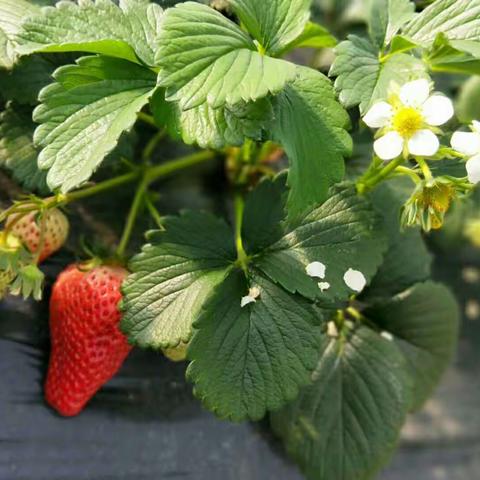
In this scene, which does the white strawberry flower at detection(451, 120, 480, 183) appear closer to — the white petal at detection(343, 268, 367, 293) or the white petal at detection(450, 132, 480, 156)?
the white petal at detection(450, 132, 480, 156)

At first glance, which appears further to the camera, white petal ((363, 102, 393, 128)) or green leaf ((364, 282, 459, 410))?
green leaf ((364, 282, 459, 410))

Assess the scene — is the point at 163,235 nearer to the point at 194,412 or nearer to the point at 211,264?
the point at 211,264

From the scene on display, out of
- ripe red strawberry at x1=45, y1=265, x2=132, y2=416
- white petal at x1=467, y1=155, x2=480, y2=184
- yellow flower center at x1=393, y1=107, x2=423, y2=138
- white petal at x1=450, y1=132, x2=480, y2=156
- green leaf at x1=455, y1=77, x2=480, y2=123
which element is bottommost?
ripe red strawberry at x1=45, y1=265, x2=132, y2=416

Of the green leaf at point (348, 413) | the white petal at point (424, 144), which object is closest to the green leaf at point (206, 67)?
the white petal at point (424, 144)

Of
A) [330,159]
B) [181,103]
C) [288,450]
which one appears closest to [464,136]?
[330,159]

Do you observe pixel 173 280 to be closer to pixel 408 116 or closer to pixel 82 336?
pixel 82 336

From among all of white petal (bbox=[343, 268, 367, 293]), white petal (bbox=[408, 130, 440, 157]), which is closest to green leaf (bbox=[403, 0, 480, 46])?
white petal (bbox=[408, 130, 440, 157])
